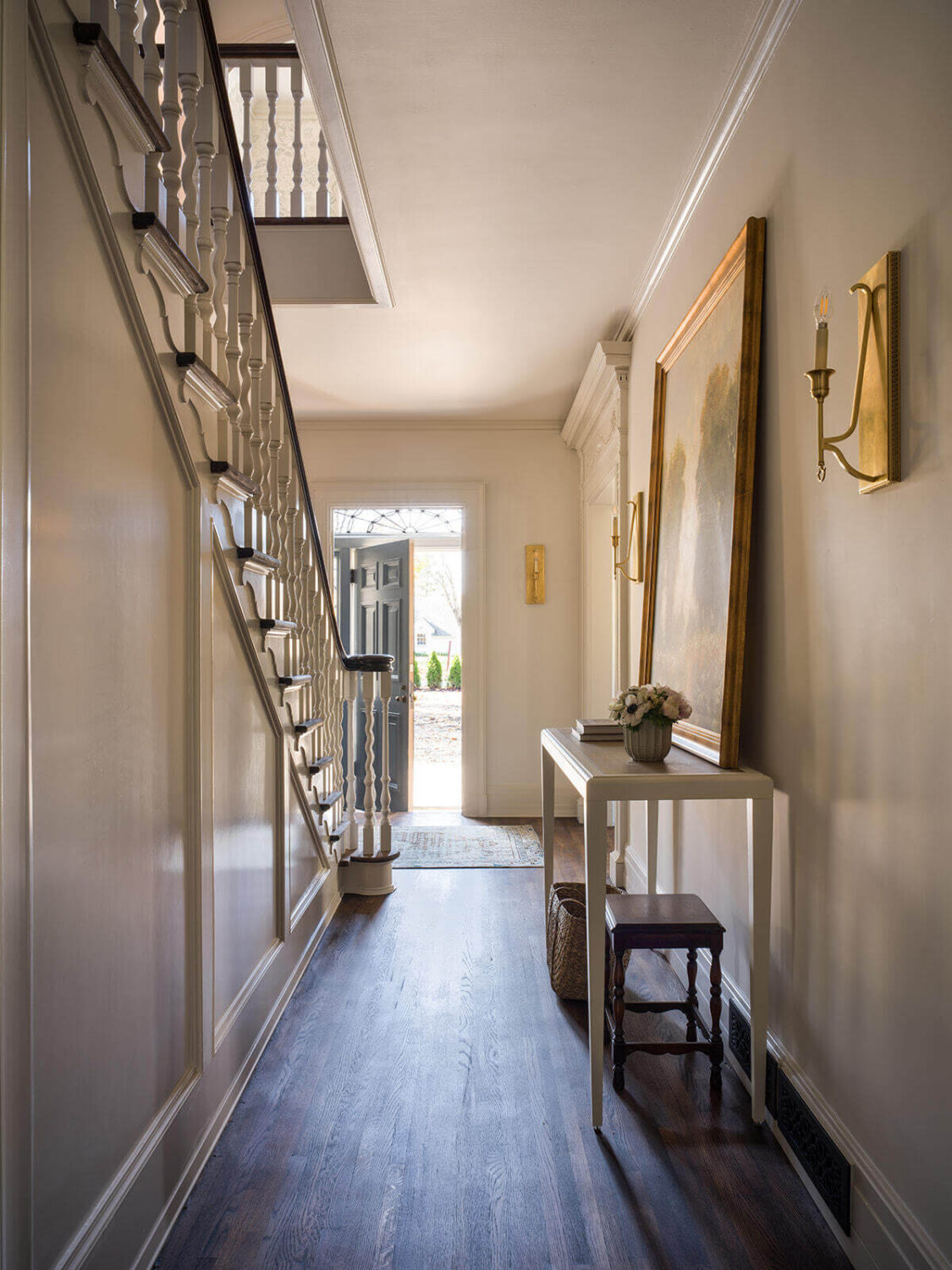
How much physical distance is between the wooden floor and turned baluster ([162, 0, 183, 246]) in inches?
81.2

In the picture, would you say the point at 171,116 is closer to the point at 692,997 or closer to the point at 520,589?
the point at 692,997

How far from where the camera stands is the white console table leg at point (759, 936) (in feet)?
6.44

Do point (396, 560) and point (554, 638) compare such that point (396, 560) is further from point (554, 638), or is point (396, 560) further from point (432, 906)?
point (432, 906)

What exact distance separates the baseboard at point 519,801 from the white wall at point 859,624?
332 cm

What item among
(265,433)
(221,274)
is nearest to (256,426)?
(265,433)

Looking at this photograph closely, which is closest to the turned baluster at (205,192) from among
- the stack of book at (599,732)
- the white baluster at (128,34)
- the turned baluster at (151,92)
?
the turned baluster at (151,92)

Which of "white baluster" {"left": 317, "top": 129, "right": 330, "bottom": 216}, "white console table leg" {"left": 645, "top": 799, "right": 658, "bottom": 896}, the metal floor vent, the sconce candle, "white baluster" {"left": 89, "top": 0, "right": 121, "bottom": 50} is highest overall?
"white baluster" {"left": 317, "top": 129, "right": 330, "bottom": 216}

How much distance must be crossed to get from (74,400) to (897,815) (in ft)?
5.11

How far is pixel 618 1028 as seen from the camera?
7.29 ft

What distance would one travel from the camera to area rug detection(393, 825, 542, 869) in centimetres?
444

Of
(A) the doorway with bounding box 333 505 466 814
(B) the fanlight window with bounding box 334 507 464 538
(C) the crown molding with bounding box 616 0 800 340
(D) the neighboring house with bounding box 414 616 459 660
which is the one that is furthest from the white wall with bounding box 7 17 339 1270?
(D) the neighboring house with bounding box 414 616 459 660

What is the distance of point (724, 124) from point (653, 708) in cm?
172

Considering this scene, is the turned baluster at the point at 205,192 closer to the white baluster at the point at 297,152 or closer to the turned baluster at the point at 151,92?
the turned baluster at the point at 151,92

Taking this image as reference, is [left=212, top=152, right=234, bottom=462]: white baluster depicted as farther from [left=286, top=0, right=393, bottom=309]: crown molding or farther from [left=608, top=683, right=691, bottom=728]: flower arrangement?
[left=608, top=683, right=691, bottom=728]: flower arrangement
